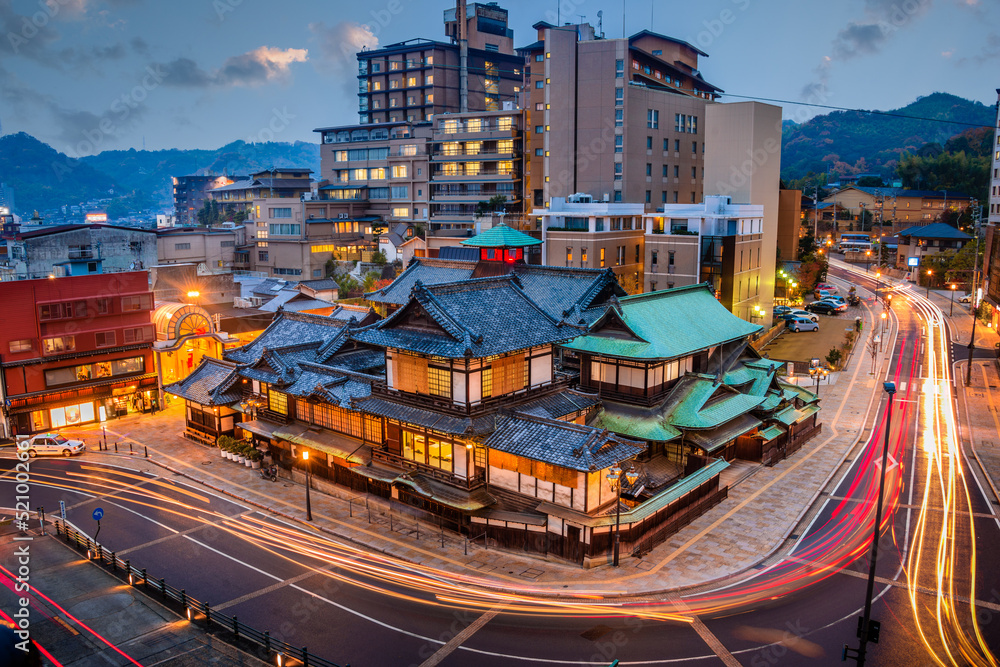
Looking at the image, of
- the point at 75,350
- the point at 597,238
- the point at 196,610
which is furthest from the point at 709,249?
the point at 196,610

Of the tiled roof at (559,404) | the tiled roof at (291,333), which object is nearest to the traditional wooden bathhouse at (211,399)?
the tiled roof at (291,333)

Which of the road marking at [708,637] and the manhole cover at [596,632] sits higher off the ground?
the manhole cover at [596,632]

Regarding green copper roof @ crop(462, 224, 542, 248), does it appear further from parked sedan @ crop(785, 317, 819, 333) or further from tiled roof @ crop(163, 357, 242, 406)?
parked sedan @ crop(785, 317, 819, 333)

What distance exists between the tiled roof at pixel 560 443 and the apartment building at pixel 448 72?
405 ft

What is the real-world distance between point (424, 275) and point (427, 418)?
3612 cm

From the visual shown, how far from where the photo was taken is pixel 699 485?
38.0m

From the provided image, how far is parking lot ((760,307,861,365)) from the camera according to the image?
77688 millimetres

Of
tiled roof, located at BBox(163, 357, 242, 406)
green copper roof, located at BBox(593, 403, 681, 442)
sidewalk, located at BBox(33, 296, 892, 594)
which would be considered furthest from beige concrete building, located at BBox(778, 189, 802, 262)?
tiled roof, located at BBox(163, 357, 242, 406)

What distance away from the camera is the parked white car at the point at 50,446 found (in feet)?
168

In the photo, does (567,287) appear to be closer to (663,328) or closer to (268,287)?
(663,328)

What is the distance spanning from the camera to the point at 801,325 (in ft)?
304

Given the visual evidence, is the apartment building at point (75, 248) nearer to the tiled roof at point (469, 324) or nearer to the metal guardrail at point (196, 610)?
the metal guardrail at point (196, 610)

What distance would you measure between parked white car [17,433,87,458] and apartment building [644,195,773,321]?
60992 mm

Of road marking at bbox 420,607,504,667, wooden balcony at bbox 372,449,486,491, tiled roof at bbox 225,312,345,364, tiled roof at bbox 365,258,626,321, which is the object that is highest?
tiled roof at bbox 365,258,626,321
